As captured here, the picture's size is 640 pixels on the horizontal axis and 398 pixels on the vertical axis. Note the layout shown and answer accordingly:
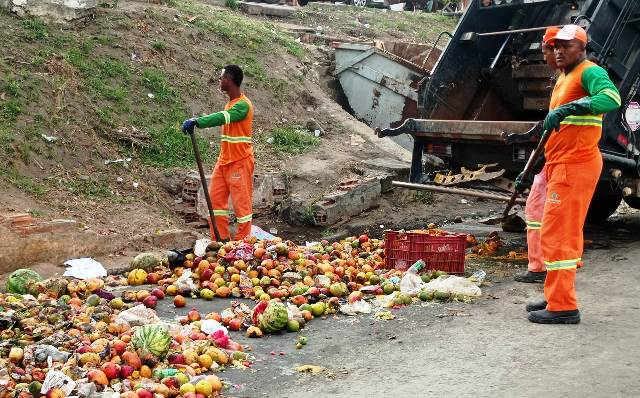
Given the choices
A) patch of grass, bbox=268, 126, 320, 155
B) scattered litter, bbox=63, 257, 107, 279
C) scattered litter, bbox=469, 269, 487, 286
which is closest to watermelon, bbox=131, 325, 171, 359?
scattered litter, bbox=63, 257, 107, 279

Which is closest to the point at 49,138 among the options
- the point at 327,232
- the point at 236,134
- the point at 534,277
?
the point at 236,134

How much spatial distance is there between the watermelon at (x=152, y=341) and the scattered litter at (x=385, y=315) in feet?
5.79

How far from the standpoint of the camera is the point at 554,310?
17.4 feet

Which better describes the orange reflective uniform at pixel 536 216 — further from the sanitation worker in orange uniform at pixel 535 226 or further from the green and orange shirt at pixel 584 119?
the green and orange shirt at pixel 584 119

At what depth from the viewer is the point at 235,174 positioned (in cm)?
798

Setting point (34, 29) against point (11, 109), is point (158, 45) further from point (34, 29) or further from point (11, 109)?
point (11, 109)

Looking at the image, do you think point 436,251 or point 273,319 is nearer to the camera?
point 273,319

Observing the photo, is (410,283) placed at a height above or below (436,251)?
below

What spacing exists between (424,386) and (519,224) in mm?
5183

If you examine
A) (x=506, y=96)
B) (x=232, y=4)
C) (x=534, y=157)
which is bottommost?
(x=534, y=157)

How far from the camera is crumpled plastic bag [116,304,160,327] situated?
5105mm

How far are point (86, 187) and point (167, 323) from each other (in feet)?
12.5

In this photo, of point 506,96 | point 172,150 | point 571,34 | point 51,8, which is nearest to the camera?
point 571,34

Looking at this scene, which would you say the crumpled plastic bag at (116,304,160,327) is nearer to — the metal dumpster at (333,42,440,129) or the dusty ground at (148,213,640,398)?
the dusty ground at (148,213,640,398)
